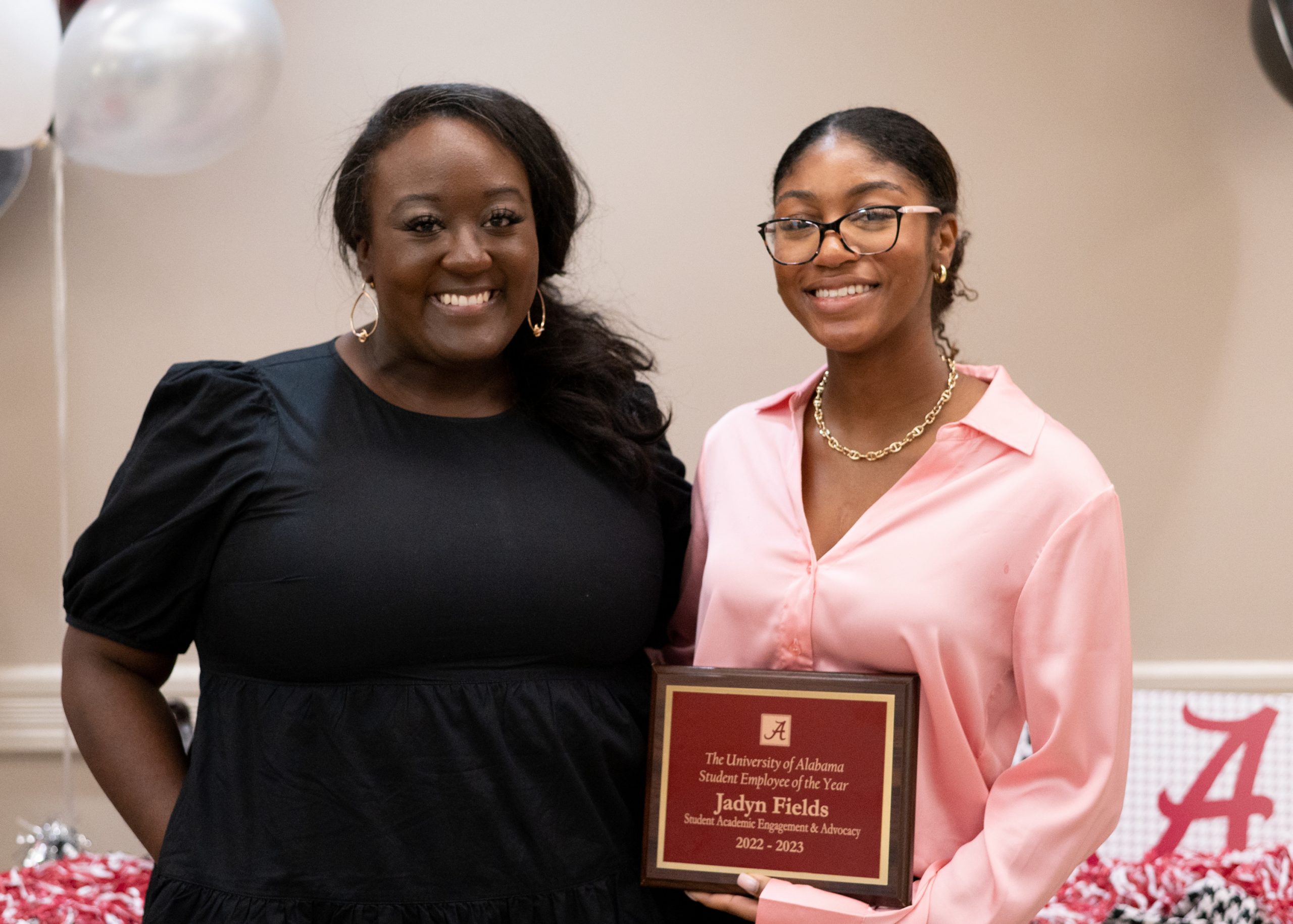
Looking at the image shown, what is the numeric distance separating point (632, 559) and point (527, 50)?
1657 millimetres

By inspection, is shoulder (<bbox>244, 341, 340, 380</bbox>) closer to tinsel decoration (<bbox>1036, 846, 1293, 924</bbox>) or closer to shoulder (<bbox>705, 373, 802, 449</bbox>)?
shoulder (<bbox>705, 373, 802, 449</bbox>)

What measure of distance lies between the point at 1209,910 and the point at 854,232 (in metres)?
1.45

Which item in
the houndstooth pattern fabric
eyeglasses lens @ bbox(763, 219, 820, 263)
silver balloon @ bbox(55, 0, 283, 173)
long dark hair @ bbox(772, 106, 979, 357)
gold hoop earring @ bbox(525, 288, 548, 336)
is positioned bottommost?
the houndstooth pattern fabric

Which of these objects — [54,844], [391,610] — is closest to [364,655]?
[391,610]

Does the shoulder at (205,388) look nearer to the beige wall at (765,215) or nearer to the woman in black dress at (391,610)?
the woman in black dress at (391,610)

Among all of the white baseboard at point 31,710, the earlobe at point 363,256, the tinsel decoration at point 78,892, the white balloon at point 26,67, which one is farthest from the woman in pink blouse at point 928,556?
the white baseboard at point 31,710

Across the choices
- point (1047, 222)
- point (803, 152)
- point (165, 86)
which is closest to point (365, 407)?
point (803, 152)

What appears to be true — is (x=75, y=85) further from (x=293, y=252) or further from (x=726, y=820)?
(x=726, y=820)

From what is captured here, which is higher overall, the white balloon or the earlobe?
the white balloon

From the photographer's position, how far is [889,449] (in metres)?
1.62

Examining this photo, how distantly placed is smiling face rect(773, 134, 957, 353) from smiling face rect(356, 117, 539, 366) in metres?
0.35

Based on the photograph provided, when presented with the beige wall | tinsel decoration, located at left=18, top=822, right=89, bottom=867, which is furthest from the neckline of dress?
tinsel decoration, located at left=18, top=822, right=89, bottom=867

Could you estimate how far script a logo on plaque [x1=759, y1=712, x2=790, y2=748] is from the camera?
1487mm

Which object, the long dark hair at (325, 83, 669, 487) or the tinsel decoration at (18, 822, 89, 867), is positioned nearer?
the long dark hair at (325, 83, 669, 487)
